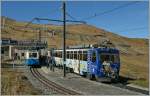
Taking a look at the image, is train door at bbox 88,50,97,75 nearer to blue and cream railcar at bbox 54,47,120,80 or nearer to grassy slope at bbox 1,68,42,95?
blue and cream railcar at bbox 54,47,120,80

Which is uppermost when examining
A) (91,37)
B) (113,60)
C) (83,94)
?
(91,37)

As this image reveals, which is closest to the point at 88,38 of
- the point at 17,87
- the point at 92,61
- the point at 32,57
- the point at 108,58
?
the point at 32,57

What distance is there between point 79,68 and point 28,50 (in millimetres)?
19915

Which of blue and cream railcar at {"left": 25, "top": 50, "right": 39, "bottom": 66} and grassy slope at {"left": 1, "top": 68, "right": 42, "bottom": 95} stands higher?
blue and cream railcar at {"left": 25, "top": 50, "right": 39, "bottom": 66}

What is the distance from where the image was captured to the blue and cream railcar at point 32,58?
55.8 m

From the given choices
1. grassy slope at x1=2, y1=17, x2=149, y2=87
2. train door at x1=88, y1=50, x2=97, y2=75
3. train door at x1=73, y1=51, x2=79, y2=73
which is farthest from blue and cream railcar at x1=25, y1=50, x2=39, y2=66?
grassy slope at x1=2, y1=17, x2=149, y2=87

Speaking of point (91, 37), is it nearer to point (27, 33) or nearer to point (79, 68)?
point (27, 33)

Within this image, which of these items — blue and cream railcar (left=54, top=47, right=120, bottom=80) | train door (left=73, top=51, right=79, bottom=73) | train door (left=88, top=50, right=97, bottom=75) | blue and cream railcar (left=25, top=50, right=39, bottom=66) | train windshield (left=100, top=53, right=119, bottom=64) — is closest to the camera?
blue and cream railcar (left=54, top=47, right=120, bottom=80)

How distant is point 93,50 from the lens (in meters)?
33.3

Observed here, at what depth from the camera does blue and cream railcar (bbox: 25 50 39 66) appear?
183ft

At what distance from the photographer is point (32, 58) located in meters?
56.1

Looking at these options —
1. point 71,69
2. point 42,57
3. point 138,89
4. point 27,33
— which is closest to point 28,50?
point 42,57

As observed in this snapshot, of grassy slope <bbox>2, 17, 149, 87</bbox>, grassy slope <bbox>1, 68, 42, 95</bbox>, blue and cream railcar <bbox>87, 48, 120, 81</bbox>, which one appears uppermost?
grassy slope <bbox>2, 17, 149, 87</bbox>

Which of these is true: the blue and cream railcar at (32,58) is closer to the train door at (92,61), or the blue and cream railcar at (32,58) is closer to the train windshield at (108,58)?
the train door at (92,61)
